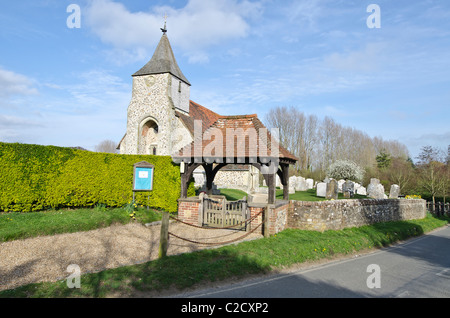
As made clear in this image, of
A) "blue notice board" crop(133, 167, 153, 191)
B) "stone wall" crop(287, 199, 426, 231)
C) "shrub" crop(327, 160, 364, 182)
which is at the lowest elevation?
"stone wall" crop(287, 199, 426, 231)

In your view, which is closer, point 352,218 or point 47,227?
point 47,227

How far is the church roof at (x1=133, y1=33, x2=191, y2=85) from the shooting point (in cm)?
2452

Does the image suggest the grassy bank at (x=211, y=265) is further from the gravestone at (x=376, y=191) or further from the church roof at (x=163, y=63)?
the church roof at (x=163, y=63)

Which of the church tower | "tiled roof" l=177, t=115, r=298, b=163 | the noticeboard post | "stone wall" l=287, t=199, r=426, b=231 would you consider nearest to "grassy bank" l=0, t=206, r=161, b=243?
the noticeboard post

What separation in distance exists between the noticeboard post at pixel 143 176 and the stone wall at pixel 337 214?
613 cm

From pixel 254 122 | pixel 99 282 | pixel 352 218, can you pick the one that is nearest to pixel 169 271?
pixel 99 282

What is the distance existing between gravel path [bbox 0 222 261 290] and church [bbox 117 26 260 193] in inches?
586

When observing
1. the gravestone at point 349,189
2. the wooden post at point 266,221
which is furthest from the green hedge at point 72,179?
the gravestone at point 349,189

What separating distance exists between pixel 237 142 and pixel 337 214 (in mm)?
5598

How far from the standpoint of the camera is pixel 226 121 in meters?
12.6

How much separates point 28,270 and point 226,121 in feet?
29.0

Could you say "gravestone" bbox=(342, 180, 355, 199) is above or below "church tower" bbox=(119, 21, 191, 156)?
below

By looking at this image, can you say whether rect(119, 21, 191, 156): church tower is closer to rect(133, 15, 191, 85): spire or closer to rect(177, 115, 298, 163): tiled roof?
rect(133, 15, 191, 85): spire
